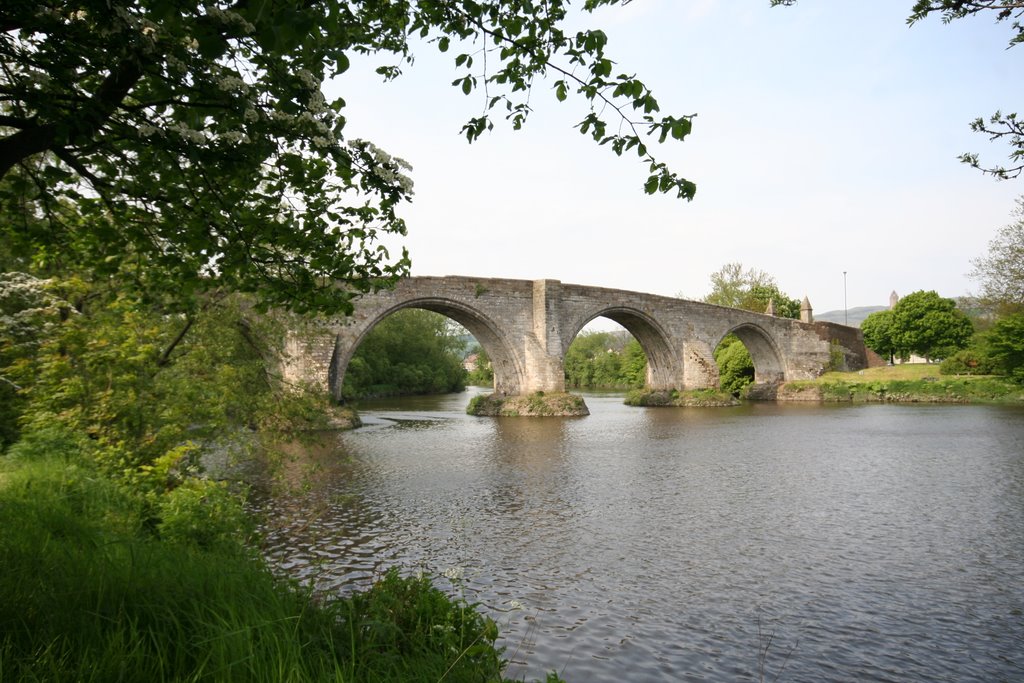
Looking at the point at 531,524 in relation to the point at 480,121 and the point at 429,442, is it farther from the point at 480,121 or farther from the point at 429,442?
the point at 429,442

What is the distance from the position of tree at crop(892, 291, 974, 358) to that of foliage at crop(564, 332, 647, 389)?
20575 mm

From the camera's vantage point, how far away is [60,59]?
3.76 meters

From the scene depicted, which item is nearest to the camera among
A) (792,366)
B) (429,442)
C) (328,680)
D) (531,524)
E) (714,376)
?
(328,680)

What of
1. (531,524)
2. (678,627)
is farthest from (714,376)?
(678,627)

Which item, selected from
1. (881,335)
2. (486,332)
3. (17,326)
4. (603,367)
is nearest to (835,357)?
(881,335)

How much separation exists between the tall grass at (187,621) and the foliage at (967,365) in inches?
1585

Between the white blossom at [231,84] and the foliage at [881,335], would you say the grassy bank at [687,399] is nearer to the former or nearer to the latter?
the foliage at [881,335]

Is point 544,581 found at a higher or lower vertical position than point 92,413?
lower

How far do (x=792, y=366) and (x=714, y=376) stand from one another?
10169 millimetres

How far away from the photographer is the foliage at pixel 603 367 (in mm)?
64062

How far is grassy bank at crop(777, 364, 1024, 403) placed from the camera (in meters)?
32.2

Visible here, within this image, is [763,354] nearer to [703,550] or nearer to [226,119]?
[703,550]

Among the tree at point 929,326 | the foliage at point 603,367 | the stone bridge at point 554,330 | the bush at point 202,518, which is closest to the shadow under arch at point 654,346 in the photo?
the stone bridge at point 554,330

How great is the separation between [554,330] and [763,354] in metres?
20.4
